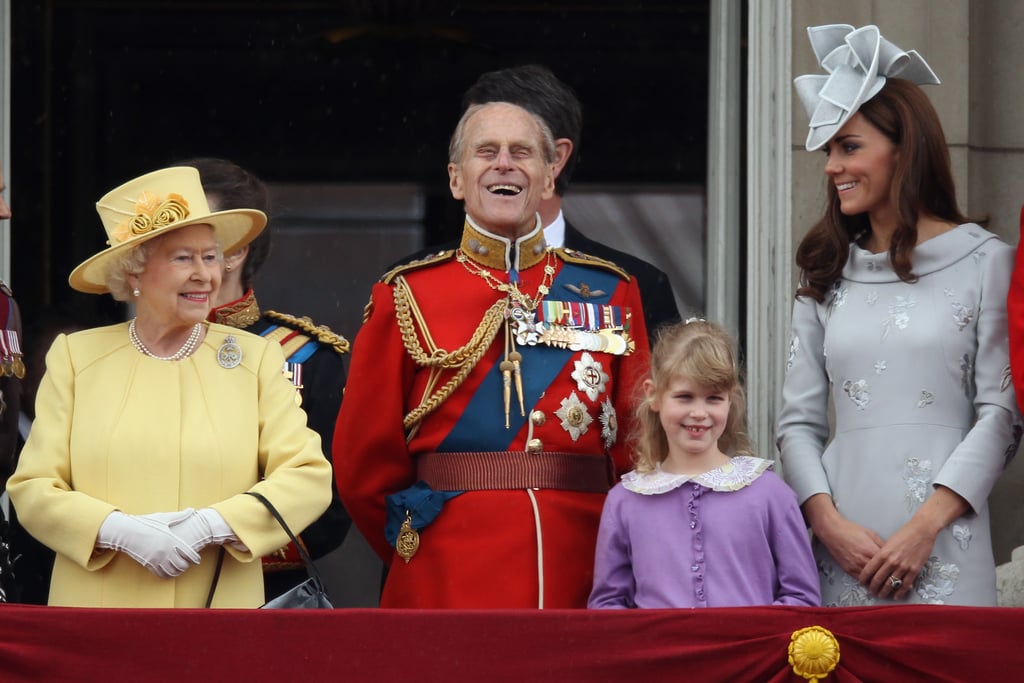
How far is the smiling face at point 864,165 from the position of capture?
4523 millimetres

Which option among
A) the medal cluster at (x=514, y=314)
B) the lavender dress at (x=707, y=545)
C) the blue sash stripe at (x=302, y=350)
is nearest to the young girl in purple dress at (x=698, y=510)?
the lavender dress at (x=707, y=545)

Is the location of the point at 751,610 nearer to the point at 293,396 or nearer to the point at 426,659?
the point at 426,659

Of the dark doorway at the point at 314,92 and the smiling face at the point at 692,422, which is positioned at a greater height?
the dark doorway at the point at 314,92

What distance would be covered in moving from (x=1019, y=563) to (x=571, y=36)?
4.07m

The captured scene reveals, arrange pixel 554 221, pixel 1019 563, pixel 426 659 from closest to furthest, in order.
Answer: pixel 426 659, pixel 1019 563, pixel 554 221

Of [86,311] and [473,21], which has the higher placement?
[473,21]

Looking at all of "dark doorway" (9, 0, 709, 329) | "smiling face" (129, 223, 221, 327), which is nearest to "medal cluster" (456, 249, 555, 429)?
"smiling face" (129, 223, 221, 327)

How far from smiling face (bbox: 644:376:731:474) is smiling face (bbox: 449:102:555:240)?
24.3 inches

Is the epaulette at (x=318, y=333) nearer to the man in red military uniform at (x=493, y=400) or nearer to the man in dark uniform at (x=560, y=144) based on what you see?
the man in dark uniform at (x=560, y=144)

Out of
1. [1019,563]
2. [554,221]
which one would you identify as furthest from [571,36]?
[1019,563]

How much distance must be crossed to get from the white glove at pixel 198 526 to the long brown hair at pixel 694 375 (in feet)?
3.01

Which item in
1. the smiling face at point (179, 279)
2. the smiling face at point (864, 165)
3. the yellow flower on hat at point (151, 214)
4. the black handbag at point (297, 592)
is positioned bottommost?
the black handbag at point (297, 592)

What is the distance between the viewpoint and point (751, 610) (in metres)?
3.85

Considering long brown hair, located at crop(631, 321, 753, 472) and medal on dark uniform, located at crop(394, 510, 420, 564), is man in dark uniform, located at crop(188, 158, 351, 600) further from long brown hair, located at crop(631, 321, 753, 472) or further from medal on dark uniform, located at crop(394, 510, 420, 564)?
long brown hair, located at crop(631, 321, 753, 472)
